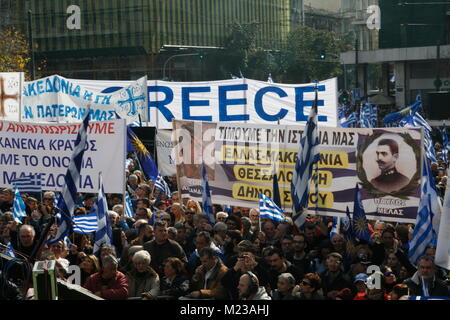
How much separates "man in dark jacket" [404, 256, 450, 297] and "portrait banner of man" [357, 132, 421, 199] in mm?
3388

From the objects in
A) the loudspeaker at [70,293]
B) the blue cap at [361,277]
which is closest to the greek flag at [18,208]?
the blue cap at [361,277]

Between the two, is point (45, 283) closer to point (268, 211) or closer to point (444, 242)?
point (444, 242)

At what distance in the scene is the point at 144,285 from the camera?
8156 mm

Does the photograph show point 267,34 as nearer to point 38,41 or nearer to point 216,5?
point 216,5

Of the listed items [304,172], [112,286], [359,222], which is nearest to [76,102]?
[304,172]

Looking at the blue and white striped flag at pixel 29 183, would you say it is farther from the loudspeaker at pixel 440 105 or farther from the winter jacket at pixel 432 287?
the loudspeaker at pixel 440 105

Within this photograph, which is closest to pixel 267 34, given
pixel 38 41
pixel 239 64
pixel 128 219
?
pixel 239 64

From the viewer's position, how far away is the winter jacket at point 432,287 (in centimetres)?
765

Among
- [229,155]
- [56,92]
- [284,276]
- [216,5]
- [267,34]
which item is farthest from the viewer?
[267,34]

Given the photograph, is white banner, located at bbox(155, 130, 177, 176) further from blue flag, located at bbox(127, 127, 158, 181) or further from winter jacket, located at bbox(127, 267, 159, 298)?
winter jacket, located at bbox(127, 267, 159, 298)

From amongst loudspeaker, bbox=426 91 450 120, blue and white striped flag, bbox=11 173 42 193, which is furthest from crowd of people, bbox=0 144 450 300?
loudspeaker, bbox=426 91 450 120
